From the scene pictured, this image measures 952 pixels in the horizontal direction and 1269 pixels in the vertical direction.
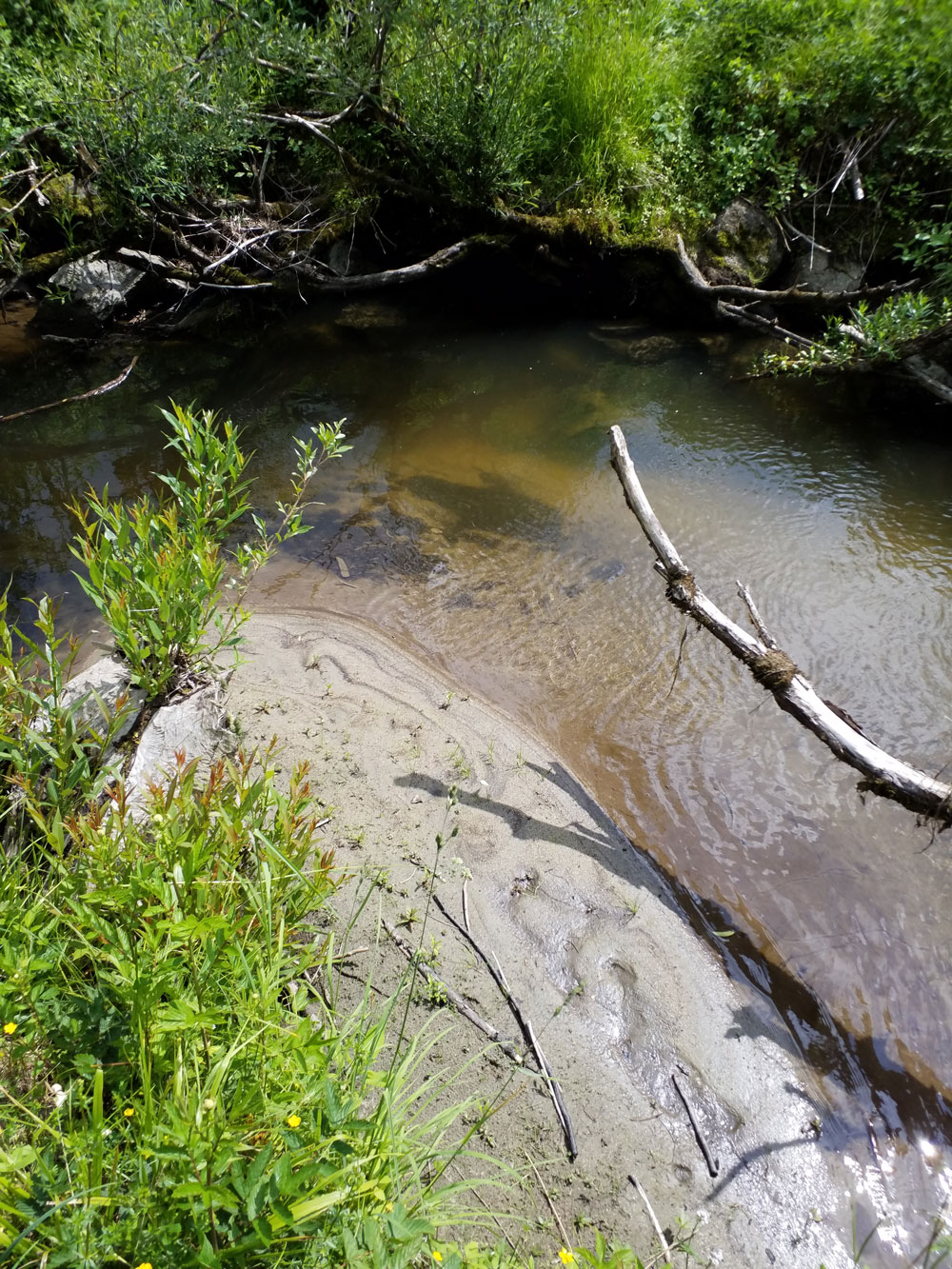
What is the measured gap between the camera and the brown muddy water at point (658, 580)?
2.71 metres

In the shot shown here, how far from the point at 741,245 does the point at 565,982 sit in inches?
331

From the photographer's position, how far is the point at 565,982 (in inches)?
95.9

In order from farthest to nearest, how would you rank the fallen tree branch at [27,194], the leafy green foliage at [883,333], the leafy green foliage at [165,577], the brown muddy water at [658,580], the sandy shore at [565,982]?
1. the fallen tree branch at [27,194]
2. the leafy green foliage at [883,333]
3. the brown muddy water at [658,580]
4. the leafy green foliage at [165,577]
5. the sandy shore at [565,982]

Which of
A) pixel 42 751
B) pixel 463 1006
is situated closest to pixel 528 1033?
pixel 463 1006

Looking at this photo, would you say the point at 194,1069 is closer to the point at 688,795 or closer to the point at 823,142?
the point at 688,795

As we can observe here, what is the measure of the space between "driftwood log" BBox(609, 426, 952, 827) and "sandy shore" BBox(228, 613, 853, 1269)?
2.96 feet

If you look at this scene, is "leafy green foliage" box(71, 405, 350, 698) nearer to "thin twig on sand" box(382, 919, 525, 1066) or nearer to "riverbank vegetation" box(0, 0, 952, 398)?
"thin twig on sand" box(382, 919, 525, 1066)

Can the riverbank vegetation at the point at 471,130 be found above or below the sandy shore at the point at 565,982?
above

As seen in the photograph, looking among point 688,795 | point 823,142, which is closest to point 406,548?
point 688,795

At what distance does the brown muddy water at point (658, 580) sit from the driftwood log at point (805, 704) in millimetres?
665

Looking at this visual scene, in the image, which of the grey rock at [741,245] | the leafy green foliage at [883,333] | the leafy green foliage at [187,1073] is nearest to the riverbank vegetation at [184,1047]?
the leafy green foliage at [187,1073]

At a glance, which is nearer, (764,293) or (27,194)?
(27,194)

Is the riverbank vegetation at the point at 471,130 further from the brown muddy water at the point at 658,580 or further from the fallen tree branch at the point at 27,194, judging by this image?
the brown muddy water at the point at 658,580

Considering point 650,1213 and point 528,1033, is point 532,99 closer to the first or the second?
point 528,1033
